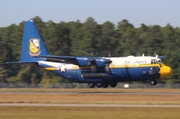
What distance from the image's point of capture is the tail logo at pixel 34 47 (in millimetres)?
69062

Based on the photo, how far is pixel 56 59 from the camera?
63031 mm

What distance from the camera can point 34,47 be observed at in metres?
69.6

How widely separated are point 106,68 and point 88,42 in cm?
6926

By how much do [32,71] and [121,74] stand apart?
124ft

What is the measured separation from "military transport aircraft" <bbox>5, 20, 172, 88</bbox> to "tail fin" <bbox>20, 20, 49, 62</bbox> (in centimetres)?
168
